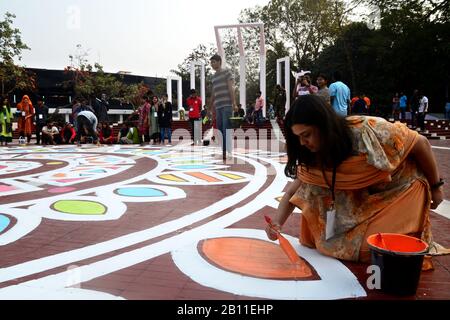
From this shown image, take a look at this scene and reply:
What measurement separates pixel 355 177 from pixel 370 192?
0.78ft

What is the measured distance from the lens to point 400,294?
6.62 ft

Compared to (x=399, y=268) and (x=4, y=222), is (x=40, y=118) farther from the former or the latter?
(x=399, y=268)

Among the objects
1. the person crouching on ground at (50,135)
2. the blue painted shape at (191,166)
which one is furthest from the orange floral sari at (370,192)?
the person crouching on ground at (50,135)

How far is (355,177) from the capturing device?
2.28 meters

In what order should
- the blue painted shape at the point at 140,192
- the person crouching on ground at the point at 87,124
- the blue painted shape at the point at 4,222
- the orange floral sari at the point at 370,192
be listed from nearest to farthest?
1. the orange floral sari at the point at 370,192
2. the blue painted shape at the point at 4,222
3. the blue painted shape at the point at 140,192
4. the person crouching on ground at the point at 87,124

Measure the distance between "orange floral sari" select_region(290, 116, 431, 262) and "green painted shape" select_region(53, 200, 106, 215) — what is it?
2148 mm

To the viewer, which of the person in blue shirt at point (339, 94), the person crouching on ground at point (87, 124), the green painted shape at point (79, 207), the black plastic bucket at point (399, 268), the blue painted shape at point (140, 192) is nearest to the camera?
the black plastic bucket at point (399, 268)

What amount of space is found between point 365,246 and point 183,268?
1112mm

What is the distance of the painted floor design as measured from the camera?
2.12m

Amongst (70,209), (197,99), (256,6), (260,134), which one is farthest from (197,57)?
(70,209)

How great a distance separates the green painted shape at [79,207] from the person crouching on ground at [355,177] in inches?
80.8

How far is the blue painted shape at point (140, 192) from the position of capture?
15.1 feet

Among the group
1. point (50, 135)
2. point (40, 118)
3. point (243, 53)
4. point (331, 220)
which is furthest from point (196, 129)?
point (331, 220)

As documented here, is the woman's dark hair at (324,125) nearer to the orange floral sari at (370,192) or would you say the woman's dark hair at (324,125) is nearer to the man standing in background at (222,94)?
the orange floral sari at (370,192)
